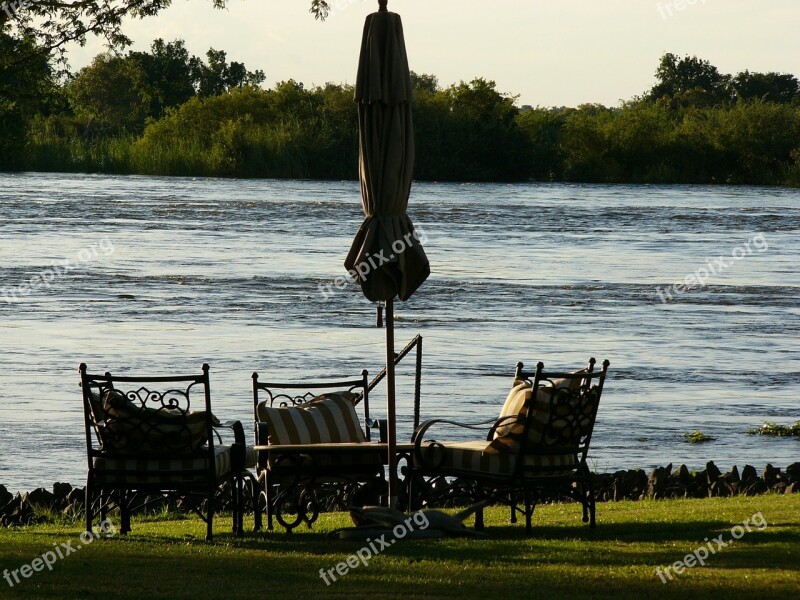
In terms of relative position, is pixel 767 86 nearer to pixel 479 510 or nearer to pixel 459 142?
pixel 459 142

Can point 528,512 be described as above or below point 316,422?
below

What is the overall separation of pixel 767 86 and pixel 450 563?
5763 inches

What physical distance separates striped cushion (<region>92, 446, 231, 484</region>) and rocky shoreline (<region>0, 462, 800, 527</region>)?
2.46 metres

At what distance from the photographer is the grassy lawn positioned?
22.8 feet

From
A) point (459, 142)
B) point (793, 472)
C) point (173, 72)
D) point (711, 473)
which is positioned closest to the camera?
point (711, 473)

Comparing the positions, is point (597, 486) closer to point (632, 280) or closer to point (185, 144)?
point (632, 280)

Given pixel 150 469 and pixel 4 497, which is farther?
pixel 4 497

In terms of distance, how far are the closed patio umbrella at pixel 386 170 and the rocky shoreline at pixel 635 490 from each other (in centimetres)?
313

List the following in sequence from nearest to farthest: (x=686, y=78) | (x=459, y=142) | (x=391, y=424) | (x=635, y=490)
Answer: (x=391, y=424) → (x=635, y=490) → (x=459, y=142) → (x=686, y=78)

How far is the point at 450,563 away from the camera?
25.3 feet

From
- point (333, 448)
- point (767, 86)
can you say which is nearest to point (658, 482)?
point (333, 448)

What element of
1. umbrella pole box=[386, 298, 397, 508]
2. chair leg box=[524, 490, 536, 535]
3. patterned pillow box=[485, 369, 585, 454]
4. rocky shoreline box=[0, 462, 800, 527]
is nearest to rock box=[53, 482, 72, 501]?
rocky shoreline box=[0, 462, 800, 527]

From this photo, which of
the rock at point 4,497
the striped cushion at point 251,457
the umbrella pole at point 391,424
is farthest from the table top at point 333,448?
the rock at point 4,497

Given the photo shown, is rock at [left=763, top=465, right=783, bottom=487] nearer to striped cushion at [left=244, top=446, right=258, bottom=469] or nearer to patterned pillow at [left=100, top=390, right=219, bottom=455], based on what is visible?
striped cushion at [left=244, top=446, right=258, bottom=469]
